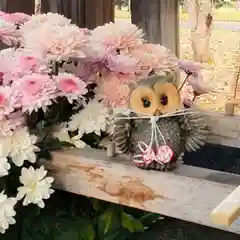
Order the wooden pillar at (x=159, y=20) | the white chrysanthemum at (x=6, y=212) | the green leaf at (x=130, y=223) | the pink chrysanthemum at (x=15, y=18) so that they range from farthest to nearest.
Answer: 1. the wooden pillar at (x=159, y=20)
2. the pink chrysanthemum at (x=15, y=18)
3. the green leaf at (x=130, y=223)
4. the white chrysanthemum at (x=6, y=212)

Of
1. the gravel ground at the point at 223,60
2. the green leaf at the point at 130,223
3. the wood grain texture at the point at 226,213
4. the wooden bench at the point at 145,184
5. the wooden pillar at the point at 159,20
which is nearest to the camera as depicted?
the wood grain texture at the point at 226,213

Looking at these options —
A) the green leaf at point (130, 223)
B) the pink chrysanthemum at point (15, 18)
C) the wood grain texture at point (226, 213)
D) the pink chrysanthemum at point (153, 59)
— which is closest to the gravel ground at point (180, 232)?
the green leaf at point (130, 223)

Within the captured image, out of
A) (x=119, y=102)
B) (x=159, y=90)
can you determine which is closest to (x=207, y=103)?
(x=119, y=102)

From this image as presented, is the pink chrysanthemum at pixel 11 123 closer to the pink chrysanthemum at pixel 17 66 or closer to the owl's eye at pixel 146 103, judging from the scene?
the pink chrysanthemum at pixel 17 66

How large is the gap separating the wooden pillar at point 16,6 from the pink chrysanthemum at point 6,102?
0.46 m

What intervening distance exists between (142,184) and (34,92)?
242mm

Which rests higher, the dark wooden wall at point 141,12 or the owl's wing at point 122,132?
the dark wooden wall at point 141,12

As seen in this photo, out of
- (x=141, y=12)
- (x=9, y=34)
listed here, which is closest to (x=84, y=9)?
(x=141, y=12)

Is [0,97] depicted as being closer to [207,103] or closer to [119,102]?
→ [119,102]

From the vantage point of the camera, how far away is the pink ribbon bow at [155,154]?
36.4 inches

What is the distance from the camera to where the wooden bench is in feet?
2.88

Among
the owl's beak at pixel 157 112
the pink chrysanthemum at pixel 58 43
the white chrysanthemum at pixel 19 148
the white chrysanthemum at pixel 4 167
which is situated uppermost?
the pink chrysanthemum at pixel 58 43

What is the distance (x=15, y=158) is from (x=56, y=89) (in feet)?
0.44

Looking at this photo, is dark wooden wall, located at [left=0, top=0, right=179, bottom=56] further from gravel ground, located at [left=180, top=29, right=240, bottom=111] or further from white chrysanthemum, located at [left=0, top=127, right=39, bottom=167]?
white chrysanthemum, located at [left=0, top=127, right=39, bottom=167]
